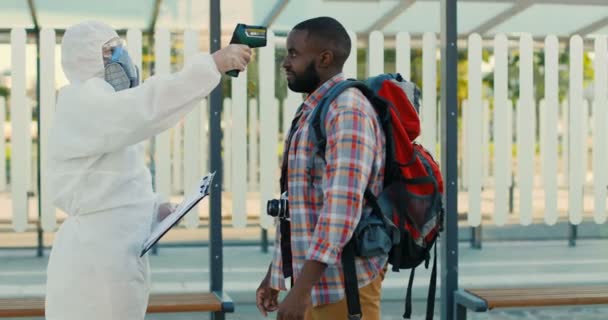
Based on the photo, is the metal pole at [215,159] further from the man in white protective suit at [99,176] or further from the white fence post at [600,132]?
the white fence post at [600,132]

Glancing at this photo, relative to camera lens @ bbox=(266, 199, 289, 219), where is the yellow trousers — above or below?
below

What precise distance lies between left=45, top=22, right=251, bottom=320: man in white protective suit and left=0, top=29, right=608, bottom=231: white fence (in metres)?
1.86

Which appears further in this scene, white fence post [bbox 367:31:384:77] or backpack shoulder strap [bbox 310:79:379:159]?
white fence post [bbox 367:31:384:77]

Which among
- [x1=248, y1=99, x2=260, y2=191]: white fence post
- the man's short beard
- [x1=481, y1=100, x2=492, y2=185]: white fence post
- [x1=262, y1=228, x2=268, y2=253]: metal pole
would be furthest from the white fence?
[x1=262, y1=228, x2=268, y2=253]: metal pole

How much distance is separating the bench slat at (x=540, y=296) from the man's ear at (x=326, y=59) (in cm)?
212

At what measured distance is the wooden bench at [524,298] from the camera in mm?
4422

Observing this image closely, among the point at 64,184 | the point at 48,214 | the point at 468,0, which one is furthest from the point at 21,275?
the point at 64,184

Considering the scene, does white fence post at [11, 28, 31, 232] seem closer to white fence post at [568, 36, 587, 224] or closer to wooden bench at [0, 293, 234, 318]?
wooden bench at [0, 293, 234, 318]

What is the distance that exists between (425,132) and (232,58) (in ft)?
8.32

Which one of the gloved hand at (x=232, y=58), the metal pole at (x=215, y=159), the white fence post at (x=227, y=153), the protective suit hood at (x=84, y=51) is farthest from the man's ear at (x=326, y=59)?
the white fence post at (x=227, y=153)

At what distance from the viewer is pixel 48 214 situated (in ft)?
15.9

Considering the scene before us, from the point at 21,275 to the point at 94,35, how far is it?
5100mm

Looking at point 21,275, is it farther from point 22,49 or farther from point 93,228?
point 93,228

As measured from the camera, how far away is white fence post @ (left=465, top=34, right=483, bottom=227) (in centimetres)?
516
